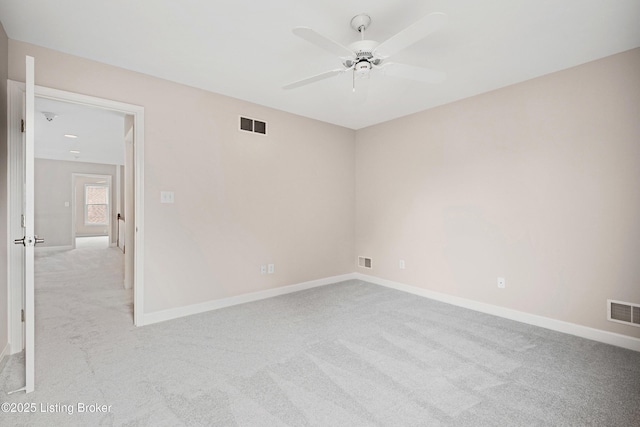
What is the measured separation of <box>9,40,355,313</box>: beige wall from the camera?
2.95 meters

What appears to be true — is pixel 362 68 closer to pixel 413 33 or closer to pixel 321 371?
pixel 413 33

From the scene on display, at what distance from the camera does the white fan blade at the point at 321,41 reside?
163 centimetres

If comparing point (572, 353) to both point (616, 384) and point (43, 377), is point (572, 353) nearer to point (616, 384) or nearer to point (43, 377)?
point (616, 384)

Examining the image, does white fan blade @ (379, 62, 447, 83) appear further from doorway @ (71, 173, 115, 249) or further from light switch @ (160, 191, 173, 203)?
doorway @ (71, 173, 115, 249)

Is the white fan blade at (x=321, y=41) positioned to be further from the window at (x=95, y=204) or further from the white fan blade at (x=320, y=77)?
the window at (x=95, y=204)

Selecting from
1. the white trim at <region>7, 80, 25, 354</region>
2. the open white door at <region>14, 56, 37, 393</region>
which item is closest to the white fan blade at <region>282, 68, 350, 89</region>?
the open white door at <region>14, 56, 37, 393</region>

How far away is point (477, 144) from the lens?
3.45m

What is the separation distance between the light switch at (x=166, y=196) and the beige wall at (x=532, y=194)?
3024mm

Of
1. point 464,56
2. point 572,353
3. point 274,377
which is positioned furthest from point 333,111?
point 572,353

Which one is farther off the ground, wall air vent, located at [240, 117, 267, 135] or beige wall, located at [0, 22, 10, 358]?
wall air vent, located at [240, 117, 267, 135]

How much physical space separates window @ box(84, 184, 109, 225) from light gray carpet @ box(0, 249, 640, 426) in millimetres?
8841

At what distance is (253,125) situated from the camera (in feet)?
12.3

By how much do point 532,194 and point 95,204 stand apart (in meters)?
13.0

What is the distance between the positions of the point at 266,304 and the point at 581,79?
4058mm
